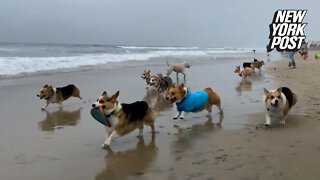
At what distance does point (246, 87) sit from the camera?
1012cm

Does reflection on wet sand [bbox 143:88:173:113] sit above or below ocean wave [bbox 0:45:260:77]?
below

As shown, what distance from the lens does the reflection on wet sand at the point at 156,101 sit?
7.32 m

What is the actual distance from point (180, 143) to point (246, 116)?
204cm

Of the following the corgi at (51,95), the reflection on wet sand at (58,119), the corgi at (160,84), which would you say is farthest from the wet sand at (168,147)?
the corgi at (160,84)

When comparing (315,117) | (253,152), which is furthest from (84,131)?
(315,117)

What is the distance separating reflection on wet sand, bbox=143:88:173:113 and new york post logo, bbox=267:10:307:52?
184 inches

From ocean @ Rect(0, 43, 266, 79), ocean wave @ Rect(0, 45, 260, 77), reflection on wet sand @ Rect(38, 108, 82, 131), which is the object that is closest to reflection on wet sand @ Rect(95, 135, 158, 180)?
reflection on wet sand @ Rect(38, 108, 82, 131)

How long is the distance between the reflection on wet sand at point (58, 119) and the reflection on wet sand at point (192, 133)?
2029 mm

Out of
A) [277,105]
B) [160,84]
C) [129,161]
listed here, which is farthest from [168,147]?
[160,84]

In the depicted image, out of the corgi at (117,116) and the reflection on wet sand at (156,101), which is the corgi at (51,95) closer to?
the reflection on wet sand at (156,101)

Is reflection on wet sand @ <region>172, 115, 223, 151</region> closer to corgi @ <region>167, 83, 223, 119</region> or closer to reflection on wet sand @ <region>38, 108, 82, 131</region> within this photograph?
corgi @ <region>167, 83, 223, 119</region>

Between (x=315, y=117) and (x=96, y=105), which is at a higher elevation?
(x=96, y=105)

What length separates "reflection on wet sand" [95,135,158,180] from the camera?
341cm

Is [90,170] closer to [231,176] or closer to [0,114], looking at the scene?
[231,176]
